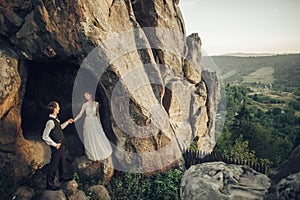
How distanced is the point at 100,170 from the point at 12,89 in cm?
441

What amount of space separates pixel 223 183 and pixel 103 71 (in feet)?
18.9

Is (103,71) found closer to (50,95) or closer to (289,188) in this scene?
(50,95)

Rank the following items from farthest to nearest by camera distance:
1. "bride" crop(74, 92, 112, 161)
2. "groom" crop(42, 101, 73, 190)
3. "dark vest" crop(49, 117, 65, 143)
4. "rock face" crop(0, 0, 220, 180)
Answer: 1. "bride" crop(74, 92, 112, 161)
2. "rock face" crop(0, 0, 220, 180)
3. "dark vest" crop(49, 117, 65, 143)
4. "groom" crop(42, 101, 73, 190)

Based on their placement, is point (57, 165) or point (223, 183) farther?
point (57, 165)

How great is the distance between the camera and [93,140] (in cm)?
976

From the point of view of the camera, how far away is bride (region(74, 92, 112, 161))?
9711 mm

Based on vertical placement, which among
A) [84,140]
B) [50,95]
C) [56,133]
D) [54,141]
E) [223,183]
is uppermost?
[50,95]

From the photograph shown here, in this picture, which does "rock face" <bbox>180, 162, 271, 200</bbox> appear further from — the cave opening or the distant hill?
the distant hill

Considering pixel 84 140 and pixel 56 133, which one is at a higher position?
pixel 56 133

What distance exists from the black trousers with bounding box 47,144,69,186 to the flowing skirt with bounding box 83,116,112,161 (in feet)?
3.13

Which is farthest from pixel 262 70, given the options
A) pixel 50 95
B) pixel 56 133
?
pixel 56 133

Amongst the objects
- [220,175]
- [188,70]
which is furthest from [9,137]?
[188,70]

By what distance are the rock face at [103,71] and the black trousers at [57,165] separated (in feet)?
3.10

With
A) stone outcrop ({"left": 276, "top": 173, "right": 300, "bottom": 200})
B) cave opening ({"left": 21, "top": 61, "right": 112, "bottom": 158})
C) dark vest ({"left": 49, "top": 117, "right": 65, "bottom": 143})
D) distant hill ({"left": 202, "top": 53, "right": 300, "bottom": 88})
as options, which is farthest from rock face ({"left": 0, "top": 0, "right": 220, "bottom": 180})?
distant hill ({"left": 202, "top": 53, "right": 300, "bottom": 88})
